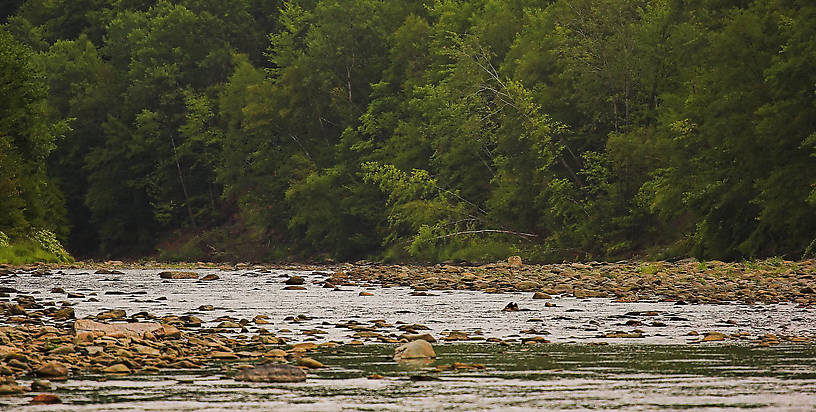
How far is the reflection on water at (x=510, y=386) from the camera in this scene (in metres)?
10.5

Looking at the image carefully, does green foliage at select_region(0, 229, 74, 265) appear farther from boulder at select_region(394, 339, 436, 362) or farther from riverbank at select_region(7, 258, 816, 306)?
boulder at select_region(394, 339, 436, 362)

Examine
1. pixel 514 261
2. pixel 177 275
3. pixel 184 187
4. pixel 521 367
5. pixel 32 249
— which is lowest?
pixel 177 275

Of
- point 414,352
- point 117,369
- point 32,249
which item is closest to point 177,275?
point 32,249

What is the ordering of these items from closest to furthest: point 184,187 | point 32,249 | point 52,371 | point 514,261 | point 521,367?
point 52,371
point 521,367
point 514,261
point 32,249
point 184,187

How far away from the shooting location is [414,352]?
14227 mm

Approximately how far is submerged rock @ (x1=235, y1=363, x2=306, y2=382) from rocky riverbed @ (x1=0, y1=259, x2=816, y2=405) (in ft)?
1.05

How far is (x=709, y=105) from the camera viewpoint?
38.6m

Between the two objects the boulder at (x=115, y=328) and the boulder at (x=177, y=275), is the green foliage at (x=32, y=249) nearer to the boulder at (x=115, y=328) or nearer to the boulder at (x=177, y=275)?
the boulder at (x=177, y=275)

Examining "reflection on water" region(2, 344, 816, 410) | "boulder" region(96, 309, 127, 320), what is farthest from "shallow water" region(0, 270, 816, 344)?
"reflection on water" region(2, 344, 816, 410)

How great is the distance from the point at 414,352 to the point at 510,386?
105 inches

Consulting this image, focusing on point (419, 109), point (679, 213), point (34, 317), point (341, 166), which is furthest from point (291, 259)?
point (34, 317)

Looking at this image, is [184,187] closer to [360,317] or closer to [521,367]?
[360,317]

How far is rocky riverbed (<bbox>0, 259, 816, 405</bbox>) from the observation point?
1373 centimetres

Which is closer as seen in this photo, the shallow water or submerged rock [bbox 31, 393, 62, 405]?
submerged rock [bbox 31, 393, 62, 405]
